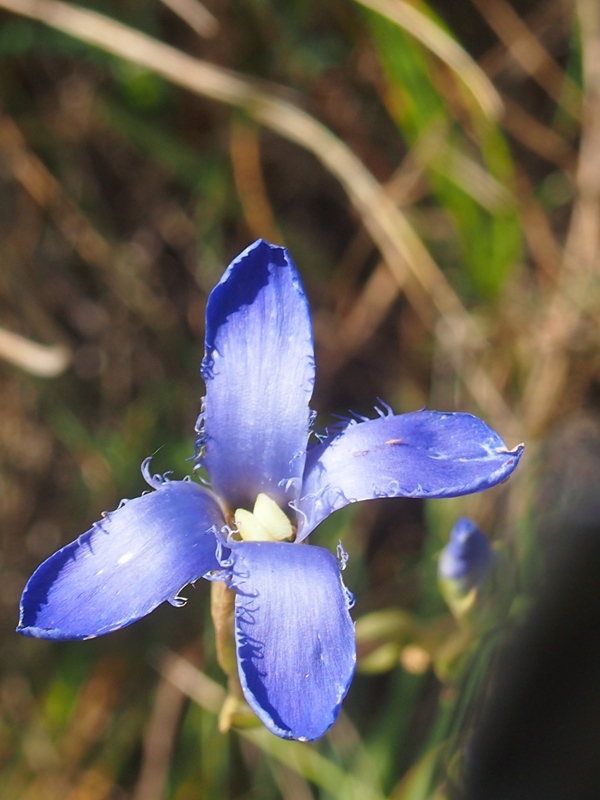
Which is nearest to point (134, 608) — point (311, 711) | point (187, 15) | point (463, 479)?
point (311, 711)

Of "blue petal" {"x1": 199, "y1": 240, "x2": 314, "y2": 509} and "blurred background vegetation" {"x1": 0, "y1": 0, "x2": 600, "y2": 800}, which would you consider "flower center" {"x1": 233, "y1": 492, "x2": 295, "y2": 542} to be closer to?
"blue petal" {"x1": 199, "y1": 240, "x2": 314, "y2": 509}

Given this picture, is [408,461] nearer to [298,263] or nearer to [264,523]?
[264,523]

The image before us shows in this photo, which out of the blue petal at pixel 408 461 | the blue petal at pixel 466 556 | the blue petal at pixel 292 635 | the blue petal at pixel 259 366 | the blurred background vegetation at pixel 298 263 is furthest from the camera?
the blurred background vegetation at pixel 298 263

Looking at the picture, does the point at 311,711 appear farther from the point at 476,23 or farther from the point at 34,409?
the point at 476,23

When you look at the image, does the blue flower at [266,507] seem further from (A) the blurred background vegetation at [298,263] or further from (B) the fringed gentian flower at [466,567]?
(A) the blurred background vegetation at [298,263]

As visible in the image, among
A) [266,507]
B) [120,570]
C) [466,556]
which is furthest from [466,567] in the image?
[120,570]

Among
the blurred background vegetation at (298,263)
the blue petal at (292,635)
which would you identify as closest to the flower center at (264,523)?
the blue petal at (292,635)

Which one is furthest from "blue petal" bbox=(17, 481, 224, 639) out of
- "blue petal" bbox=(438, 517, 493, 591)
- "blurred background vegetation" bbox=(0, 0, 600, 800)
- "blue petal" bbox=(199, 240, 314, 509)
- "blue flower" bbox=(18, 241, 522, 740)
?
"blurred background vegetation" bbox=(0, 0, 600, 800)
